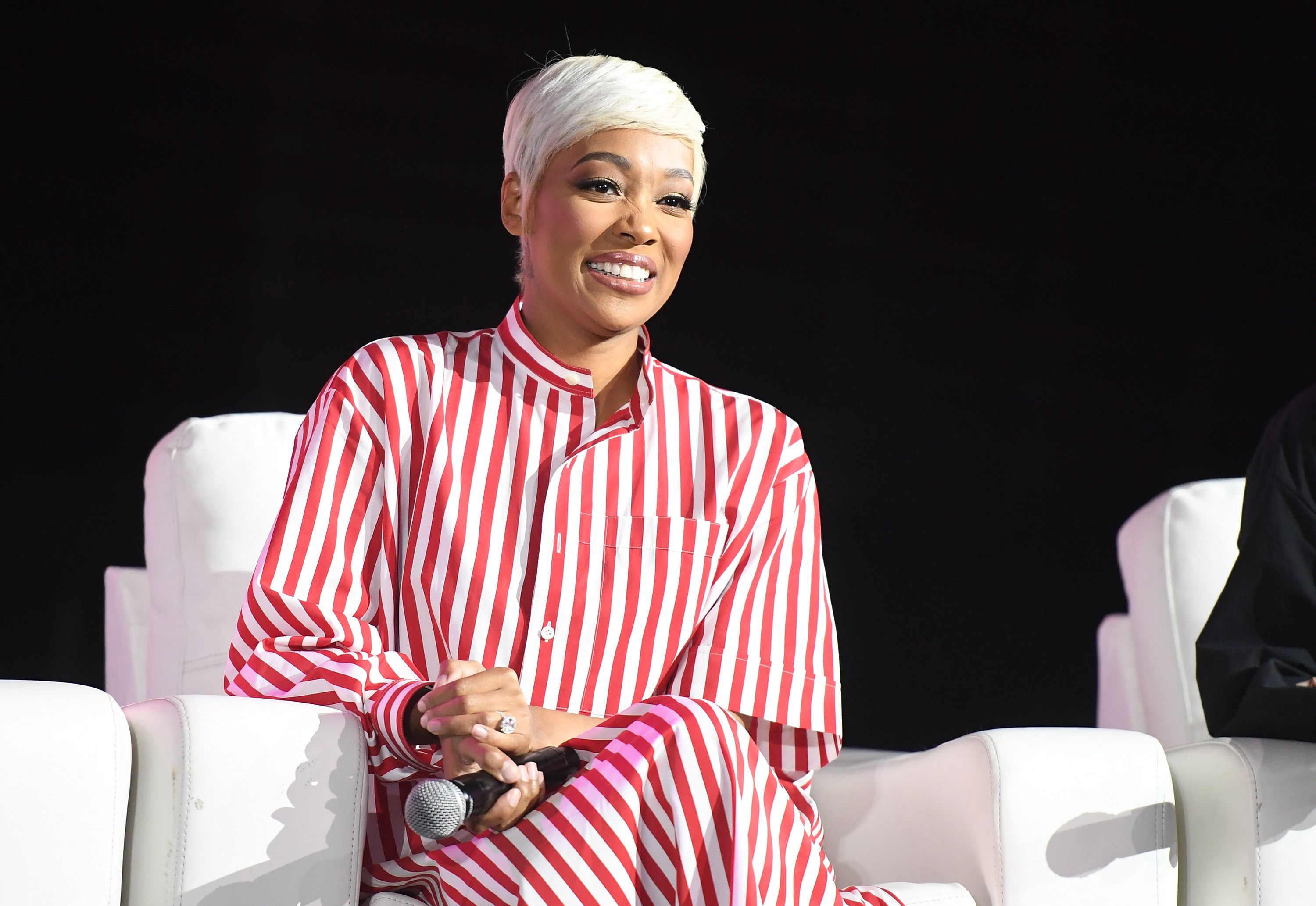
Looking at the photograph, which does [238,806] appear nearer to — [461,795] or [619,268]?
[461,795]

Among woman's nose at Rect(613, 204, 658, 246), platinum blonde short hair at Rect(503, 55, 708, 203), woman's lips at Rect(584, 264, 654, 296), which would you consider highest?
platinum blonde short hair at Rect(503, 55, 708, 203)

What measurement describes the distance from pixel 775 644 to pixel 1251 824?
0.55m

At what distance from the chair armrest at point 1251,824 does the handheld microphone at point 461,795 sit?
76 cm

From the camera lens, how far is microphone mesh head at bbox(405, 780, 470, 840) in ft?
3.57

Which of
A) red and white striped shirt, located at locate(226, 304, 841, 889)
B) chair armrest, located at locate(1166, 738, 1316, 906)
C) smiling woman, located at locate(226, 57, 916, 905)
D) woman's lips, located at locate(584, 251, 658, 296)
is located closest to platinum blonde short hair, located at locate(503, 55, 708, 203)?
smiling woman, located at locate(226, 57, 916, 905)

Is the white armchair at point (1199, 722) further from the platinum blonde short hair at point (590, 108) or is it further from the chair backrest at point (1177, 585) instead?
the platinum blonde short hair at point (590, 108)

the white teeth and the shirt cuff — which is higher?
the white teeth

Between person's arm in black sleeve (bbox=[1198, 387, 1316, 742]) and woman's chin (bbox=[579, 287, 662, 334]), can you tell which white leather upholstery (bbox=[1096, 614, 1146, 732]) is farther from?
woman's chin (bbox=[579, 287, 662, 334])

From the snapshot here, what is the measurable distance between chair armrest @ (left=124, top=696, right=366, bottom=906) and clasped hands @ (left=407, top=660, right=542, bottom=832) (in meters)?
0.09

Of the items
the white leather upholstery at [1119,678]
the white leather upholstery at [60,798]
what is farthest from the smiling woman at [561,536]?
the white leather upholstery at [1119,678]

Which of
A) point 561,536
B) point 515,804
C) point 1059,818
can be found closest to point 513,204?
point 561,536

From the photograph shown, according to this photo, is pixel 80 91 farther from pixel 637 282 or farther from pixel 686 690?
pixel 686 690

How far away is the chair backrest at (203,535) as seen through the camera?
6.03ft

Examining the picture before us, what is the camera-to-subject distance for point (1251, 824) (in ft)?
5.00
